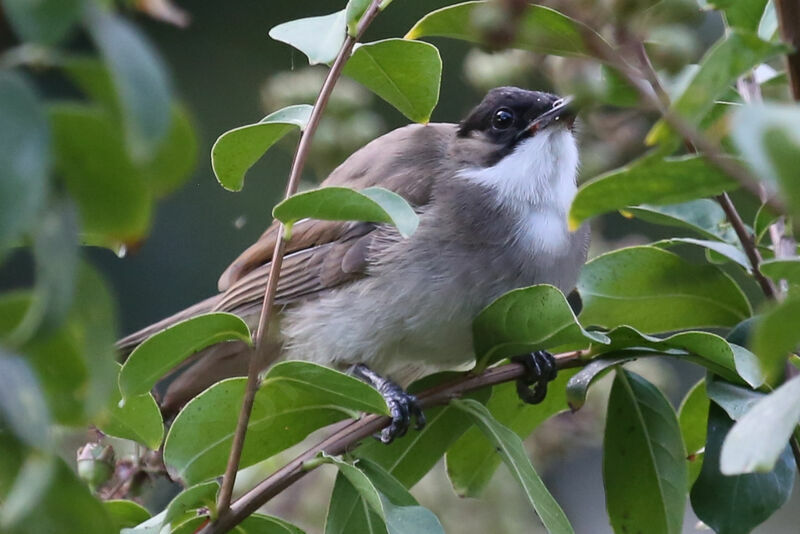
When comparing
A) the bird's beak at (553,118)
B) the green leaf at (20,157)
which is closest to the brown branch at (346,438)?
the green leaf at (20,157)

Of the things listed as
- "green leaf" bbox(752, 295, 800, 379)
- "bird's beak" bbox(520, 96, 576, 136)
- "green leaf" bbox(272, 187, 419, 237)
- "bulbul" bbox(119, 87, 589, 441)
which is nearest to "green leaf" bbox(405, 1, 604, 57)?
"green leaf" bbox(272, 187, 419, 237)

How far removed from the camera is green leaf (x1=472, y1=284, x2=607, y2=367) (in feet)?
5.06

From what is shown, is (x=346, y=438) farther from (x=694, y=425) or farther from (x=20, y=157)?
(x=20, y=157)

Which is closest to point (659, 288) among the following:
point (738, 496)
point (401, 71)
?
point (738, 496)

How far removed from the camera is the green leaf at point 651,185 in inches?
40.0

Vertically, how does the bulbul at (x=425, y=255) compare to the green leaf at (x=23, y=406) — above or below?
below

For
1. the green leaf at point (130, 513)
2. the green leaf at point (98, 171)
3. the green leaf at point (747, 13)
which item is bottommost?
the green leaf at point (130, 513)

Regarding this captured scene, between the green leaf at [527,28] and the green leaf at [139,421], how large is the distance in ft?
2.10

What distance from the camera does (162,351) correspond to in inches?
53.2

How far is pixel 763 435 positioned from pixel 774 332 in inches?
10.4

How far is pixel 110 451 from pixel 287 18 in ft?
21.2

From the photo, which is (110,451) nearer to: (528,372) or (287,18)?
(528,372)

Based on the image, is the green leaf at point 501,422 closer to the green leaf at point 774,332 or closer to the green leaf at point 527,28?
the green leaf at point 527,28

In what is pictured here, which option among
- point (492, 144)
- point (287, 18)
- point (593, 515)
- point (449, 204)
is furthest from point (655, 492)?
point (287, 18)
